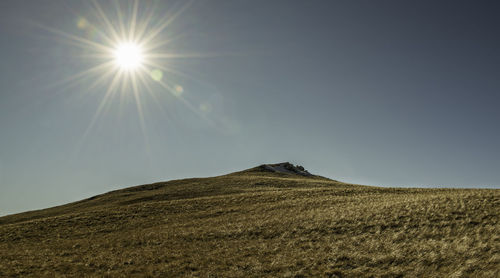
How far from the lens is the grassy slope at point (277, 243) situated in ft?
39.7

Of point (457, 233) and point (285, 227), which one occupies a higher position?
point (457, 233)

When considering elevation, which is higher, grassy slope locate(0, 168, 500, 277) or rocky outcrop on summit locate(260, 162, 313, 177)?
rocky outcrop on summit locate(260, 162, 313, 177)

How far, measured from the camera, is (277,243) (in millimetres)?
17328

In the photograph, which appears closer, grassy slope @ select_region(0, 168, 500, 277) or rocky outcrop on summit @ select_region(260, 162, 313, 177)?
grassy slope @ select_region(0, 168, 500, 277)

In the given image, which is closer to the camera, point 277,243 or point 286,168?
point 277,243

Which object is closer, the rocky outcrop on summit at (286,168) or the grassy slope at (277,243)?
the grassy slope at (277,243)

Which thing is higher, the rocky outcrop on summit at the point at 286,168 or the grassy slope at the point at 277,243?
the rocky outcrop on summit at the point at 286,168

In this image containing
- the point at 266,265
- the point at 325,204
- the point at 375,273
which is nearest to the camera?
the point at 375,273

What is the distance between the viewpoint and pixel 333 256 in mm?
13695

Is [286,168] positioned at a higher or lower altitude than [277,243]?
higher

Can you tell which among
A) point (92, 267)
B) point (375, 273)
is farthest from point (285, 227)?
point (92, 267)

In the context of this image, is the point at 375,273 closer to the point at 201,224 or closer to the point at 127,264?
the point at 127,264

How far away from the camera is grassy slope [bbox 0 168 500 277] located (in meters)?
12.1

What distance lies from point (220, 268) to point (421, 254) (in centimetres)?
1044
